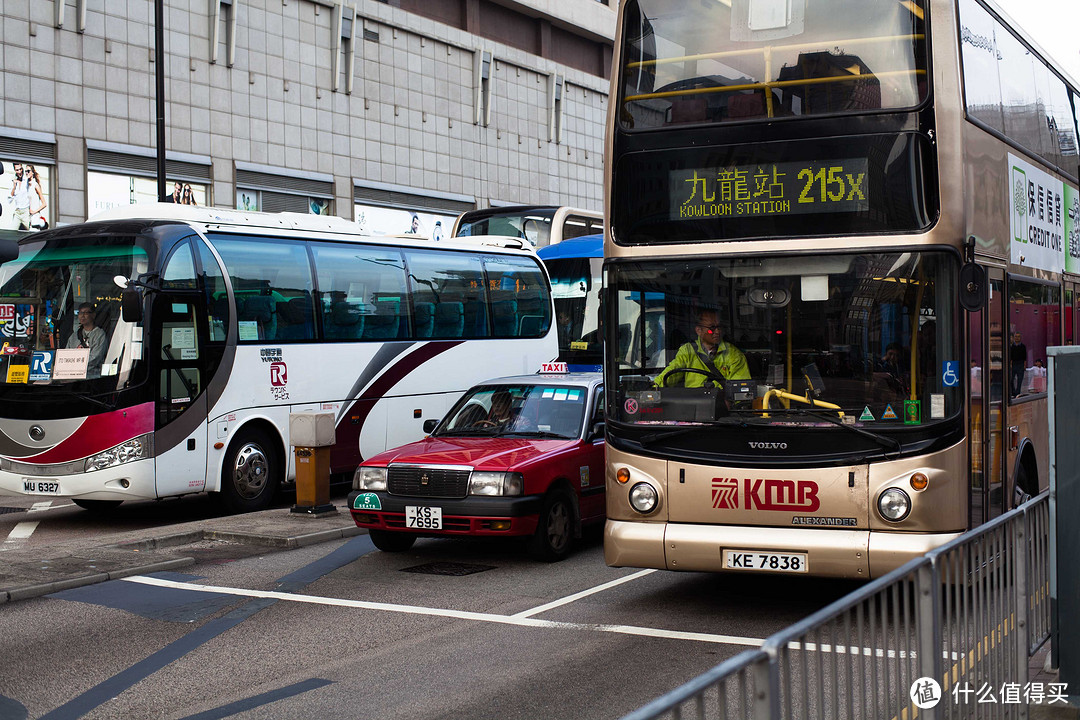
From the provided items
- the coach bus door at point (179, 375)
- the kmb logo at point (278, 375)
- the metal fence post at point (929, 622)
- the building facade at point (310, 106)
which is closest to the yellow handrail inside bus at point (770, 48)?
the metal fence post at point (929, 622)

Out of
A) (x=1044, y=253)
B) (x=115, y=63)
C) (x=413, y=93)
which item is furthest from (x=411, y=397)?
(x=413, y=93)

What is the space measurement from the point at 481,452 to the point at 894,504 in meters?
4.27

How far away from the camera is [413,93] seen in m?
36.5

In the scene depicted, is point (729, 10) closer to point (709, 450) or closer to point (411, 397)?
point (709, 450)

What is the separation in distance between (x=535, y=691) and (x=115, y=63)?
24.2 metres

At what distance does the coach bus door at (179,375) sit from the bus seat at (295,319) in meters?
1.39

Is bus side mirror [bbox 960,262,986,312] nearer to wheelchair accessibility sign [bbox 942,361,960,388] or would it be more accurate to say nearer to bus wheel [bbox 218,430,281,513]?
wheelchair accessibility sign [bbox 942,361,960,388]

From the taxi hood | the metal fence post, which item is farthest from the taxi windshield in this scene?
the metal fence post

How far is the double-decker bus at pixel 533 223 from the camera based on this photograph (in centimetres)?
2395

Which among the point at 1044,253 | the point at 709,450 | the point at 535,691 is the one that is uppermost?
the point at 1044,253

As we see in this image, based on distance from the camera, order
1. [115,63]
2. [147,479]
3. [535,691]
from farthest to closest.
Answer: [115,63] < [147,479] < [535,691]

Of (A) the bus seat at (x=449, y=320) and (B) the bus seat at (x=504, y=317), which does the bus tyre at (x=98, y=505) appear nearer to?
(A) the bus seat at (x=449, y=320)

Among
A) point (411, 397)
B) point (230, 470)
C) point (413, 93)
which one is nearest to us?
point (230, 470)

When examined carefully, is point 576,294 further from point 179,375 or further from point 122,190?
point 122,190
